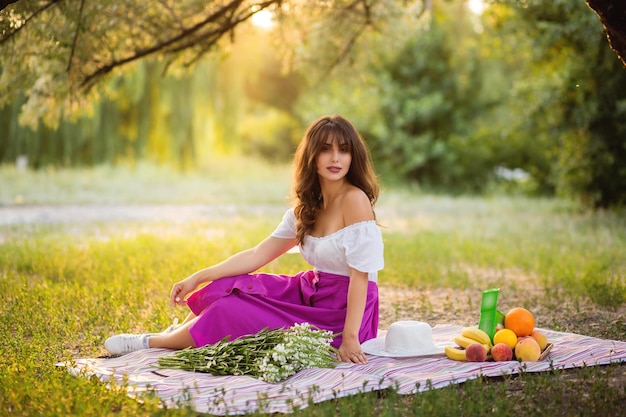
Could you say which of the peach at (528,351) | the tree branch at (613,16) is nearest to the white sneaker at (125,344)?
the peach at (528,351)

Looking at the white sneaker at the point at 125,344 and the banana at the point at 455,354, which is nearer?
the banana at the point at 455,354

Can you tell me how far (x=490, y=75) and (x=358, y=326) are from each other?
774 inches

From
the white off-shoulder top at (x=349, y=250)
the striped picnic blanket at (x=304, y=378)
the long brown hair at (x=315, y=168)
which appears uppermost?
the long brown hair at (x=315, y=168)

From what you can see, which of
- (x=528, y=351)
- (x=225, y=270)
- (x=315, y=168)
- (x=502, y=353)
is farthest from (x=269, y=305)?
(x=528, y=351)

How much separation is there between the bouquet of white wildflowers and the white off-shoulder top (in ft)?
1.44

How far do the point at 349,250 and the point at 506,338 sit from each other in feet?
3.43

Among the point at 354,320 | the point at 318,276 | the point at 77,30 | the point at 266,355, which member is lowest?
the point at 266,355

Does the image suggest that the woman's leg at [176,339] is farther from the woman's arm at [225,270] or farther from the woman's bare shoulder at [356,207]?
the woman's bare shoulder at [356,207]

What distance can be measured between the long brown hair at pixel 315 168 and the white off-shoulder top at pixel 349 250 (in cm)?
14

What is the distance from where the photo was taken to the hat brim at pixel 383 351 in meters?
4.56

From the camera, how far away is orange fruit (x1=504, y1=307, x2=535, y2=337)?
471cm

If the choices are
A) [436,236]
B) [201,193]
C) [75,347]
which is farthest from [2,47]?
[201,193]

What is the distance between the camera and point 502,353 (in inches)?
175

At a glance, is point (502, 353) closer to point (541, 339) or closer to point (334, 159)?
point (541, 339)
